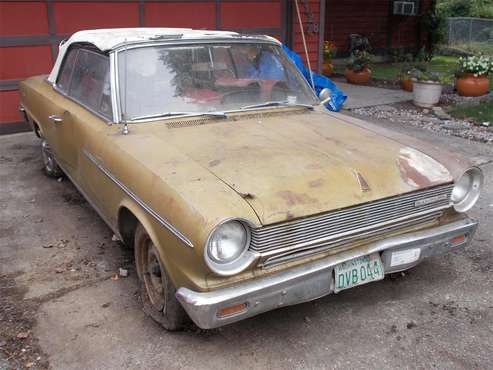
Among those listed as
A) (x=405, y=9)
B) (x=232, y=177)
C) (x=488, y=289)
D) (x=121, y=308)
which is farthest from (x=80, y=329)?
(x=405, y=9)

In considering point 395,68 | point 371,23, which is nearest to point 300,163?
point 395,68

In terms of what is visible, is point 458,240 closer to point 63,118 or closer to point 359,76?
point 63,118

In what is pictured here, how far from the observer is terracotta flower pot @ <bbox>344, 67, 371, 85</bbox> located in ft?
38.4

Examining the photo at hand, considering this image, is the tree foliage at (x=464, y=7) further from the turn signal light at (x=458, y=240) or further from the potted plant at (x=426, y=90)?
the turn signal light at (x=458, y=240)

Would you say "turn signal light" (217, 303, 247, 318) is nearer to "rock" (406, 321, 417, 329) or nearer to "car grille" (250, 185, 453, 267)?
"car grille" (250, 185, 453, 267)

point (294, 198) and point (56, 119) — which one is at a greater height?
point (56, 119)

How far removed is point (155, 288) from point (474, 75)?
8752mm

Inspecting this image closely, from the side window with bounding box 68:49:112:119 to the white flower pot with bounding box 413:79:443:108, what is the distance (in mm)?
Result: 6693

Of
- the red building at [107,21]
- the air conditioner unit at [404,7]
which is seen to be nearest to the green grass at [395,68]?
the air conditioner unit at [404,7]

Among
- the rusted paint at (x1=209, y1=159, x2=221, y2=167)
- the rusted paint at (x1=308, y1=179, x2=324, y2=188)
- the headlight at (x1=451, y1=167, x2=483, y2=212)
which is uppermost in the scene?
the rusted paint at (x1=209, y1=159, x2=221, y2=167)

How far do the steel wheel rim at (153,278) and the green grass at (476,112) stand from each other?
6876 mm

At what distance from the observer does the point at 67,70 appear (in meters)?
4.53

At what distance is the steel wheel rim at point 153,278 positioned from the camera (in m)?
2.92

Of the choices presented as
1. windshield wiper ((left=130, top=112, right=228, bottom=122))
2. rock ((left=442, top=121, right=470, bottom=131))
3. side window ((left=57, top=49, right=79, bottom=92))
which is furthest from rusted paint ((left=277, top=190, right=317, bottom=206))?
rock ((left=442, top=121, right=470, bottom=131))
